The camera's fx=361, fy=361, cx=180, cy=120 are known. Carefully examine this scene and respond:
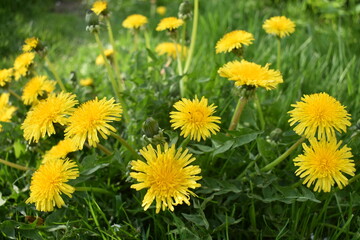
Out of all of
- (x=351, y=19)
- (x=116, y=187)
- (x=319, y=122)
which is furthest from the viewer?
(x=351, y=19)

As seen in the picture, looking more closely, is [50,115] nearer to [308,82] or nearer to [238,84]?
[238,84]

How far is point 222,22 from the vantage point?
2467 millimetres

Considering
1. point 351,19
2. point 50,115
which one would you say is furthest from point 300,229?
point 351,19

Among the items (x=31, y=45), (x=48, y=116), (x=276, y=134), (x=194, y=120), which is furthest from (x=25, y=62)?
(x=276, y=134)

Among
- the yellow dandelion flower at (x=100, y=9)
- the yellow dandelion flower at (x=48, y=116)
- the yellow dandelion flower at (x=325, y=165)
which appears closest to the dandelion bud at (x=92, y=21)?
the yellow dandelion flower at (x=100, y=9)

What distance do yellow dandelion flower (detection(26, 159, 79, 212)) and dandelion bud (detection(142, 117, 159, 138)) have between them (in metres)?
0.23

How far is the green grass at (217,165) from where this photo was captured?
42.6 inches

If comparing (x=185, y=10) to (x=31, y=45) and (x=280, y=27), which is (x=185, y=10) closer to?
(x=280, y=27)

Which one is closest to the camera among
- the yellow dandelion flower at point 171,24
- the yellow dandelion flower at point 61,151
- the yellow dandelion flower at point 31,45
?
the yellow dandelion flower at point 61,151

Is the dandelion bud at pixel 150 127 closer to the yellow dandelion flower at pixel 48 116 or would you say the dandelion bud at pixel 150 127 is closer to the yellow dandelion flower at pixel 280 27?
the yellow dandelion flower at pixel 48 116

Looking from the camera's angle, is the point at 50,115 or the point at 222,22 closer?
the point at 50,115

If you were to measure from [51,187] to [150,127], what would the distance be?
31 centimetres

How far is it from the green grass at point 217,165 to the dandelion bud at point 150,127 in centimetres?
5

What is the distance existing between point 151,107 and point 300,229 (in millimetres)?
693
